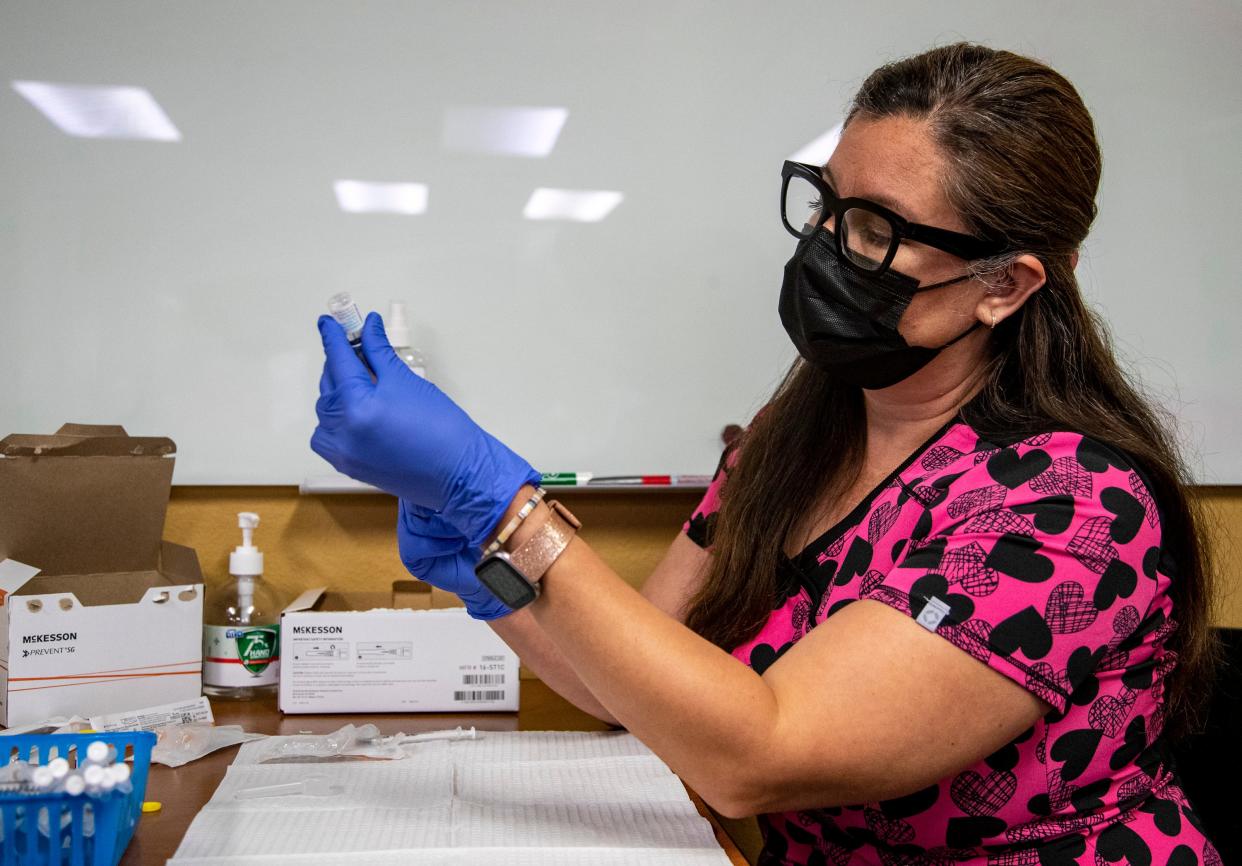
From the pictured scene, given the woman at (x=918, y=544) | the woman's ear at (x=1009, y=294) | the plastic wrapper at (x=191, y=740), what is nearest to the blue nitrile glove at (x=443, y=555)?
the woman at (x=918, y=544)

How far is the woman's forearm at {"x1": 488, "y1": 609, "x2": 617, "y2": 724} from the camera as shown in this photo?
1.06 metres

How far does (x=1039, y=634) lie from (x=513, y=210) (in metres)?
0.89

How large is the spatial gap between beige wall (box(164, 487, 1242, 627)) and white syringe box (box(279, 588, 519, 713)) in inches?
8.8

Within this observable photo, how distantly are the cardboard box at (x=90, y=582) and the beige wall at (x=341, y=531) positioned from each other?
172mm

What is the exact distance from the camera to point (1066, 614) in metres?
0.81

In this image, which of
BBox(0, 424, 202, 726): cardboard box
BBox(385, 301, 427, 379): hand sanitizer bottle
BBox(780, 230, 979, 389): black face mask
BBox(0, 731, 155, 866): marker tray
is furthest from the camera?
BBox(385, 301, 427, 379): hand sanitizer bottle

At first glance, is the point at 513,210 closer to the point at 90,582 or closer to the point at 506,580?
the point at 90,582

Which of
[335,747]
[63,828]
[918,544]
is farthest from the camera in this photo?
[335,747]

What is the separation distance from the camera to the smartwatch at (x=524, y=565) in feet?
2.44

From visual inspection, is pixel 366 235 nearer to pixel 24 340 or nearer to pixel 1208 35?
pixel 24 340

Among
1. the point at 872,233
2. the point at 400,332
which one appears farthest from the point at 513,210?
the point at 872,233

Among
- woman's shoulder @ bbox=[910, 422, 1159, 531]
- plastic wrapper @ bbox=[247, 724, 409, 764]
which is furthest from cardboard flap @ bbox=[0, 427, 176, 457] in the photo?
woman's shoulder @ bbox=[910, 422, 1159, 531]

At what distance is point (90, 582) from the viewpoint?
115 centimetres

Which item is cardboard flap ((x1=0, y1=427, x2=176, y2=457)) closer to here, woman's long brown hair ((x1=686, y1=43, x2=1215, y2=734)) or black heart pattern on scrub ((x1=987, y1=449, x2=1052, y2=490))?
woman's long brown hair ((x1=686, y1=43, x2=1215, y2=734))
